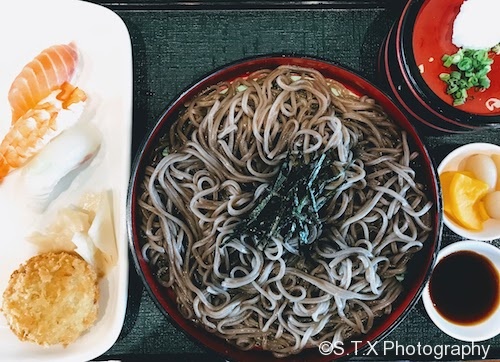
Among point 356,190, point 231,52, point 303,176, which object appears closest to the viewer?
point 303,176

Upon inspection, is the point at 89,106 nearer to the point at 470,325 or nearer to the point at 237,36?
the point at 237,36

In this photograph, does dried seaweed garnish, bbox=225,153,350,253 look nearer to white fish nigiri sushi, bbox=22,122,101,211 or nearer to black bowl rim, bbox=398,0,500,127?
black bowl rim, bbox=398,0,500,127

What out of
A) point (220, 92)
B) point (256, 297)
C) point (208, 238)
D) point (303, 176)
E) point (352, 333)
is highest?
point (220, 92)

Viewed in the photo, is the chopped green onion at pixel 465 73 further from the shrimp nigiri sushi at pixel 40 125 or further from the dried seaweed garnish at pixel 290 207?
the shrimp nigiri sushi at pixel 40 125

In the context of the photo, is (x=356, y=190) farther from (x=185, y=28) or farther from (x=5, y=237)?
(x=5, y=237)

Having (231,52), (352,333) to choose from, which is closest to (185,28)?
(231,52)
